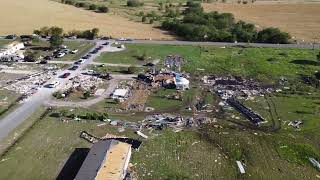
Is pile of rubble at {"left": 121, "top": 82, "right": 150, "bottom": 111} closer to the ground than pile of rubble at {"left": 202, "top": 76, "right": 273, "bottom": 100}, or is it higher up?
closer to the ground

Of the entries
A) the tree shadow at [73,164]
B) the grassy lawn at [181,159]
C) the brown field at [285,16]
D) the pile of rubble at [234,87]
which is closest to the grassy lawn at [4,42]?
the pile of rubble at [234,87]

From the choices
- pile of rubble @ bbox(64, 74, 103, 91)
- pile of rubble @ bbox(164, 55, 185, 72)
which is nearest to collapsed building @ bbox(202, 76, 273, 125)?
pile of rubble @ bbox(164, 55, 185, 72)

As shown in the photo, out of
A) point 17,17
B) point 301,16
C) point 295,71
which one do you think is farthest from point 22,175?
point 301,16

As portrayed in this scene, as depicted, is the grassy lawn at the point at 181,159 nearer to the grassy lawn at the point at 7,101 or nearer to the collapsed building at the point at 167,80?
the collapsed building at the point at 167,80

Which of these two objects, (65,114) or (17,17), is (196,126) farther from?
(17,17)

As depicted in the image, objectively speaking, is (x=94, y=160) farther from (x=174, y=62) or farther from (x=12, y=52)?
(x=12, y=52)

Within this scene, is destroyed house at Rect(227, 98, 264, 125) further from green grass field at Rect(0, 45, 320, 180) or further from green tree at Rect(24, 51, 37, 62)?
green tree at Rect(24, 51, 37, 62)
